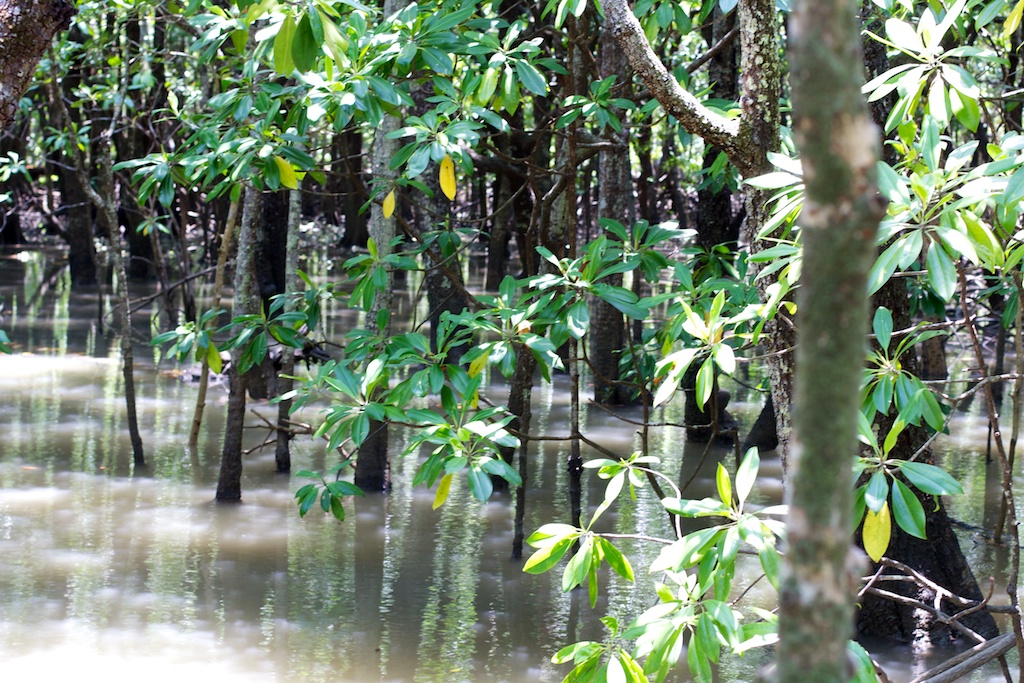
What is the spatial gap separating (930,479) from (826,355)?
4.52 feet

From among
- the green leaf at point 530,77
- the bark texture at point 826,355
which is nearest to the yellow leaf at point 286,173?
the green leaf at point 530,77

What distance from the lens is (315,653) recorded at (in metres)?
3.88

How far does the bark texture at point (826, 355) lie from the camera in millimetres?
735

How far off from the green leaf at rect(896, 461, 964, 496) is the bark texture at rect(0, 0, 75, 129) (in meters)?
2.35

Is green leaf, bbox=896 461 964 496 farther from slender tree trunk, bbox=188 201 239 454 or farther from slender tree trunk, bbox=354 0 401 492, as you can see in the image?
slender tree trunk, bbox=188 201 239 454

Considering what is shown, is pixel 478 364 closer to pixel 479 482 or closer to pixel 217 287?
pixel 479 482

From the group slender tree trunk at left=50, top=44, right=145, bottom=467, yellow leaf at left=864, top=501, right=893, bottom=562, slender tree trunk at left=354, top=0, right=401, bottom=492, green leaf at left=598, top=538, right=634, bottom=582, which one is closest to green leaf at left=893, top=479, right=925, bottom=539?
yellow leaf at left=864, top=501, right=893, bottom=562

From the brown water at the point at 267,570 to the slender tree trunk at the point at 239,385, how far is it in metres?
0.15

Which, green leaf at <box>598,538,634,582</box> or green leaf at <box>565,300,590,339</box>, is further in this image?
green leaf at <box>565,300,590,339</box>

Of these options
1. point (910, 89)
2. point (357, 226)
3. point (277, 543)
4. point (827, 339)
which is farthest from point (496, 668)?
point (357, 226)

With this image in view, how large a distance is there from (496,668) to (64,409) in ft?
16.0

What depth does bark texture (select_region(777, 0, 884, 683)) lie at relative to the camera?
28.9 inches

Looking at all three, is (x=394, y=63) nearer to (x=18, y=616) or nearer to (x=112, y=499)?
(x=18, y=616)

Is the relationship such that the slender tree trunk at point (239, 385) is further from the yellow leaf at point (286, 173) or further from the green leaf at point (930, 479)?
the green leaf at point (930, 479)
